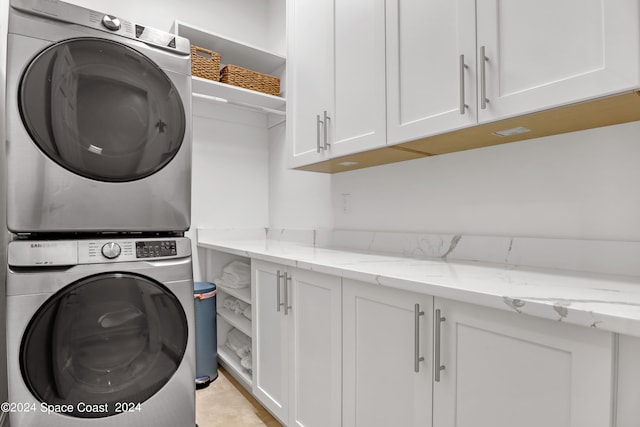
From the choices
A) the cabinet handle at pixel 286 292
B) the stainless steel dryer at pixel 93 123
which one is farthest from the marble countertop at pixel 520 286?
the stainless steel dryer at pixel 93 123

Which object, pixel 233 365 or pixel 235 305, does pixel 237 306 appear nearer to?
pixel 235 305

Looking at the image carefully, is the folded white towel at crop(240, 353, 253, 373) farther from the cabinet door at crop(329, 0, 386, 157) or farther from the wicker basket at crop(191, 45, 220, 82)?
the wicker basket at crop(191, 45, 220, 82)

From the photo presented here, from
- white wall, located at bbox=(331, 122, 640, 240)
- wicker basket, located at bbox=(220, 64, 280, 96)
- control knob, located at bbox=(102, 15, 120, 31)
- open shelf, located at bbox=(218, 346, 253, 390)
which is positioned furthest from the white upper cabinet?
open shelf, located at bbox=(218, 346, 253, 390)

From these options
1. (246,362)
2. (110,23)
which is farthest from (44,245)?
(246,362)

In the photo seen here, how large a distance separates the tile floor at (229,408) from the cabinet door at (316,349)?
388 mm

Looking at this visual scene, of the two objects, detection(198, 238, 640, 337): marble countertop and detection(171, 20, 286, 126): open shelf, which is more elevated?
detection(171, 20, 286, 126): open shelf

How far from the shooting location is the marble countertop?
65 centimetres

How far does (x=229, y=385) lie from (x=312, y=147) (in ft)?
5.24

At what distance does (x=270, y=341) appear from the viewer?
67.5 inches

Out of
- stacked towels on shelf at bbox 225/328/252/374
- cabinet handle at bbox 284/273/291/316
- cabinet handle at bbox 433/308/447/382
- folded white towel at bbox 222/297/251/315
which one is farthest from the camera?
folded white towel at bbox 222/297/251/315

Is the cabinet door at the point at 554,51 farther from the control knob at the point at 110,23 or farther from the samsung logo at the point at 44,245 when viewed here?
the samsung logo at the point at 44,245

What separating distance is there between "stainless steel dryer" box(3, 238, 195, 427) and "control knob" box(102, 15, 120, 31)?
89 centimetres

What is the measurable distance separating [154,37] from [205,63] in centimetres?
82

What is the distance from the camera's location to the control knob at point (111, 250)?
1329 millimetres
